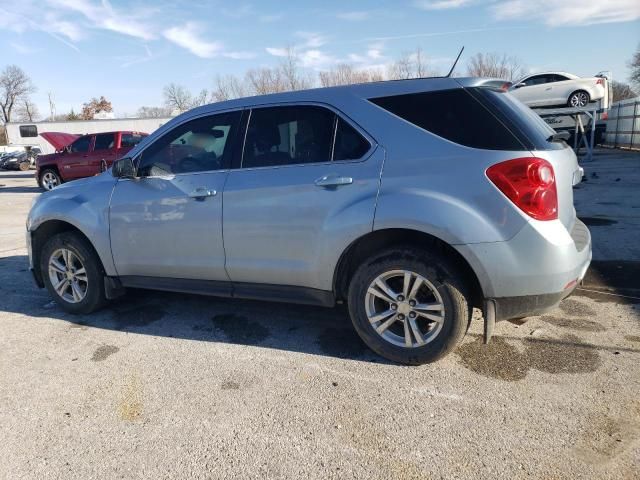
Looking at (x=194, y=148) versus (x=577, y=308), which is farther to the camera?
(x=577, y=308)

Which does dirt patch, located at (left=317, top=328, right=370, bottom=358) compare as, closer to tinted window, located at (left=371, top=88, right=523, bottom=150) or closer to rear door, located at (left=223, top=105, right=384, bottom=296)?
rear door, located at (left=223, top=105, right=384, bottom=296)

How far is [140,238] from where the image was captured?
156 inches

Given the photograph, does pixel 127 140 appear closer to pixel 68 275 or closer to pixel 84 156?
pixel 84 156

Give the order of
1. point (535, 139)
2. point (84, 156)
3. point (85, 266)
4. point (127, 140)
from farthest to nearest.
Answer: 1. point (84, 156)
2. point (127, 140)
3. point (85, 266)
4. point (535, 139)

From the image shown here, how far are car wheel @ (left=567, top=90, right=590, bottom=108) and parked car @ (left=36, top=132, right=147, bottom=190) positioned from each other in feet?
48.4

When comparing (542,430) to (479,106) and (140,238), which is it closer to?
(479,106)

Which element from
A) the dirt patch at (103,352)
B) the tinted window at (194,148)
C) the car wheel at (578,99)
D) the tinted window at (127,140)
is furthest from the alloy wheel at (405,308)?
the car wheel at (578,99)

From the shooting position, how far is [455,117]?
2.99 meters

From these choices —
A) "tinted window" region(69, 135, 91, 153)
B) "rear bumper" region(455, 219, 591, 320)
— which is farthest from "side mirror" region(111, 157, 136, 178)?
"tinted window" region(69, 135, 91, 153)

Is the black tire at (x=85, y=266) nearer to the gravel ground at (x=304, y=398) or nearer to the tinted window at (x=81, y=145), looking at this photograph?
the gravel ground at (x=304, y=398)

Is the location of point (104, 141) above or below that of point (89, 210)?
above

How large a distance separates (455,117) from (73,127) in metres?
44.3

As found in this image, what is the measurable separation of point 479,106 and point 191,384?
2.58m

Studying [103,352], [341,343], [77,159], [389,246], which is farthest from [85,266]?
[77,159]
